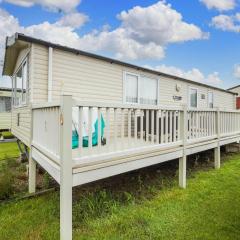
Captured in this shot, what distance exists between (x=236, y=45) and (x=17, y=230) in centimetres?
1663

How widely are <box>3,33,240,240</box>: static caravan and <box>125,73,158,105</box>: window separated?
3 centimetres

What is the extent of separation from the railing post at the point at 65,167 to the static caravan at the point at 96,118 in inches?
0.4

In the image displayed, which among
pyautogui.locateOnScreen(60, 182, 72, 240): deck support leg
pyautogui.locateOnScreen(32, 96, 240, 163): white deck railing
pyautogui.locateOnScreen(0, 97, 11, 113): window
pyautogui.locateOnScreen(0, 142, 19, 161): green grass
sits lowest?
pyautogui.locateOnScreen(0, 142, 19, 161): green grass

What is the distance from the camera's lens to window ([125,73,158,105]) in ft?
26.0

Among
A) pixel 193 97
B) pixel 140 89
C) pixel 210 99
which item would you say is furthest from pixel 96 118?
pixel 210 99

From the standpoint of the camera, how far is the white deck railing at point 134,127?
2945 millimetres

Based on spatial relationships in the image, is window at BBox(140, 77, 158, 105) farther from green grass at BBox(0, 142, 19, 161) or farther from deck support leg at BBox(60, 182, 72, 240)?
deck support leg at BBox(60, 182, 72, 240)

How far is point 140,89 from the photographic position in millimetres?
8273

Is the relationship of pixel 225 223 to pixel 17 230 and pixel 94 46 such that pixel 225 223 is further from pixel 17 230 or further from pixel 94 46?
pixel 94 46

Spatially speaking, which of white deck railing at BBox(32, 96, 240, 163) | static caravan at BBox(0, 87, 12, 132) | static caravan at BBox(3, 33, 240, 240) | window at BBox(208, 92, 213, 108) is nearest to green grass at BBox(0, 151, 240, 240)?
static caravan at BBox(3, 33, 240, 240)

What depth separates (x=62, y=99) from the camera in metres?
2.62

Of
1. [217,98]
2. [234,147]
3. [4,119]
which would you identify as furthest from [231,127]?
[4,119]

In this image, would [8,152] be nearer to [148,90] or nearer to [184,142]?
[148,90]

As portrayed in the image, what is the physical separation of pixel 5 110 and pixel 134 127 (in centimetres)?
1605
